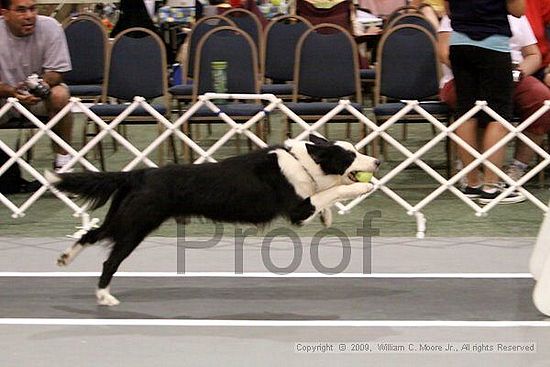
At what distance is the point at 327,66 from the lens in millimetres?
7934

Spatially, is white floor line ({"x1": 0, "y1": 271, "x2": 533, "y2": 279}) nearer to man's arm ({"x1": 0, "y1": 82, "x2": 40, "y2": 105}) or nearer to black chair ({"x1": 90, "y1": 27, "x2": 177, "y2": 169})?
man's arm ({"x1": 0, "y1": 82, "x2": 40, "y2": 105})

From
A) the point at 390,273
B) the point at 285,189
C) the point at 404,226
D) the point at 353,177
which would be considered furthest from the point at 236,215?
the point at 404,226

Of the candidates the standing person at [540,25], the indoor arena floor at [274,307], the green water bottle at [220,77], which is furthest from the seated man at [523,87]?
the green water bottle at [220,77]

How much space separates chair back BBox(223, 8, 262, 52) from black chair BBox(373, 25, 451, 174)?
1.73m

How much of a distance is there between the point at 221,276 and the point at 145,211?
0.79 metres

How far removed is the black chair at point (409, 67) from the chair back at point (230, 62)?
0.95 metres

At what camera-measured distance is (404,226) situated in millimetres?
6496

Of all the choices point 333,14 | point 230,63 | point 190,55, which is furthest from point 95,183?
point 333,14

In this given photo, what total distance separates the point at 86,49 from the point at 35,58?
1.36 metres

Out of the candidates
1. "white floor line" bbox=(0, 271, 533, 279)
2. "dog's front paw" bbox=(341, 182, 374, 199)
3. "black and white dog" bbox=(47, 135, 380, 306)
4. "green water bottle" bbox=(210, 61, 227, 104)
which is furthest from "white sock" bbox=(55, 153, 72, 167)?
"dog's front paw" bbox=(341, 182, 374, 199)

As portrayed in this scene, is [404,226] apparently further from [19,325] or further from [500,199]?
[19,325]

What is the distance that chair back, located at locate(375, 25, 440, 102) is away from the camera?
7.74m

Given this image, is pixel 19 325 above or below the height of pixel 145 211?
below

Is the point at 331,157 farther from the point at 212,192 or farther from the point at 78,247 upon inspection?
the point at 78,247
